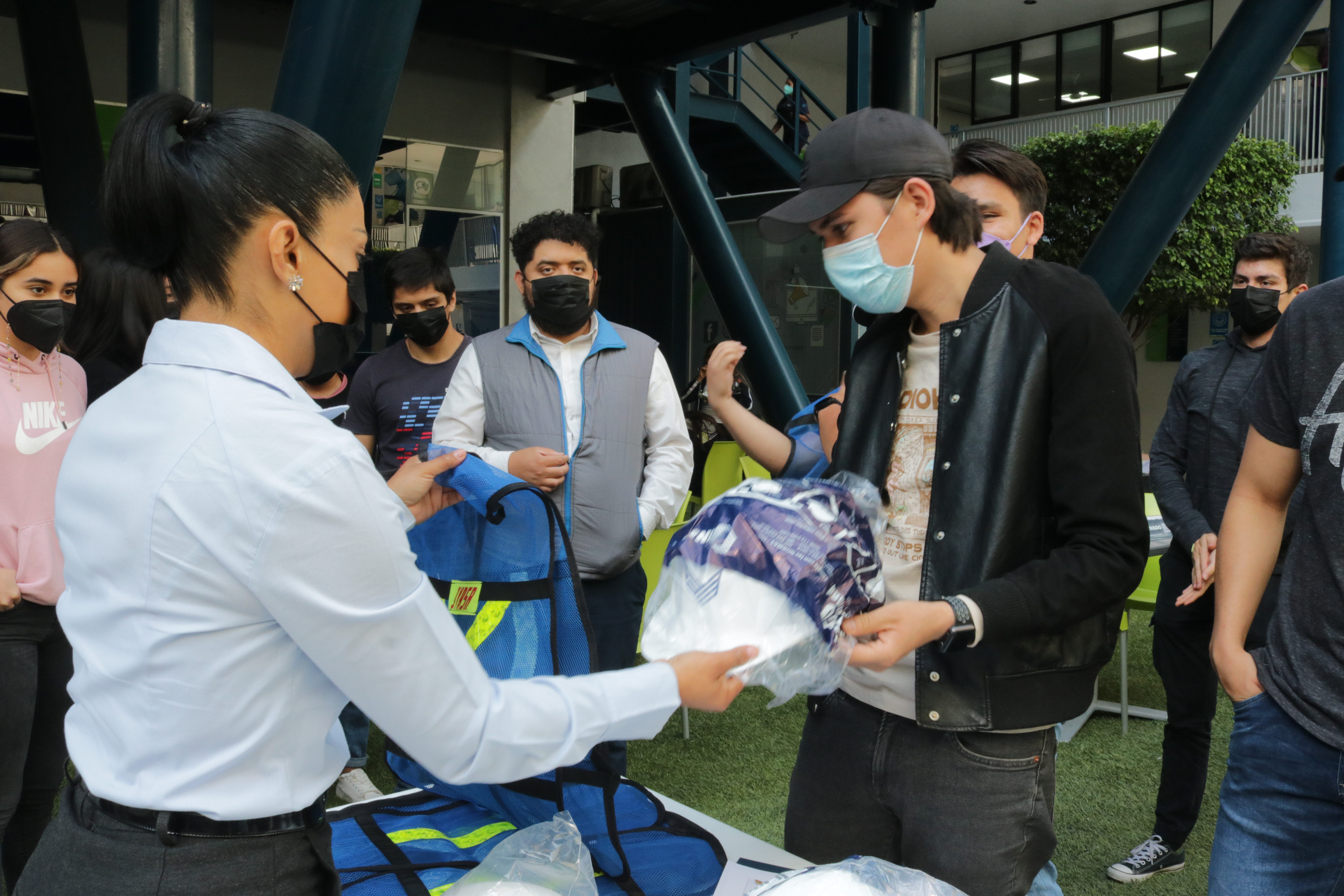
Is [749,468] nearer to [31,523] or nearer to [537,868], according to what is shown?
[31,523]

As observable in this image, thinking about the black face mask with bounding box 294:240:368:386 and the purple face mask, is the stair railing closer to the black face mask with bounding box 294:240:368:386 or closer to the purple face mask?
the purple face mask

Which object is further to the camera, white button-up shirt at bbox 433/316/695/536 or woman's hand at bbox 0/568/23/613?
white button-up shirt at bbox 433/316/695/536

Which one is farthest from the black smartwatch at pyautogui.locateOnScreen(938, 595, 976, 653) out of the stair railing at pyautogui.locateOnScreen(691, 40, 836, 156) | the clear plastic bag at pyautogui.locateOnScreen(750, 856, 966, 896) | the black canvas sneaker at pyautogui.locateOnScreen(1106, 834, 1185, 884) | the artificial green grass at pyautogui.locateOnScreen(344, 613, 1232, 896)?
the stair railing at pyautogui.locateOnScreen(691, 40, 836, 156)

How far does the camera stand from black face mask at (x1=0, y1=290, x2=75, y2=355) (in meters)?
2.62

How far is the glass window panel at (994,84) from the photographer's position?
68.8 ft

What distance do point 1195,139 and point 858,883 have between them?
3.78 meters

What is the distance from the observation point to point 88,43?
699 centimetres

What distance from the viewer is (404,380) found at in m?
3.81

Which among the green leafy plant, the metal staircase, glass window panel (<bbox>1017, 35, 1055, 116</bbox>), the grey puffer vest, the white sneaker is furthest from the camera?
glass window panel (<bbox>1017, 35, 1055, 116</bbox>)

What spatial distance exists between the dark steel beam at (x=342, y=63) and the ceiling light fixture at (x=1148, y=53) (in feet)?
65.2

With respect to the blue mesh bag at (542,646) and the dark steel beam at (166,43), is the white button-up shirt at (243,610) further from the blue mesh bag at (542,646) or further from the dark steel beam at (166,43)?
the dark steel beam at (166,43)

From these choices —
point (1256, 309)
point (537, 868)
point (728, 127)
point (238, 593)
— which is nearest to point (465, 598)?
point (537, 868)

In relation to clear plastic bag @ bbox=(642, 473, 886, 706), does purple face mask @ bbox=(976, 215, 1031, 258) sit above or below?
above

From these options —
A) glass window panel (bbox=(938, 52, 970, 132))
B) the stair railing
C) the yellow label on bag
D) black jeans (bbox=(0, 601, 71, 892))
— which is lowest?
black jeans (bbox=(0, 601, 71, 892))
